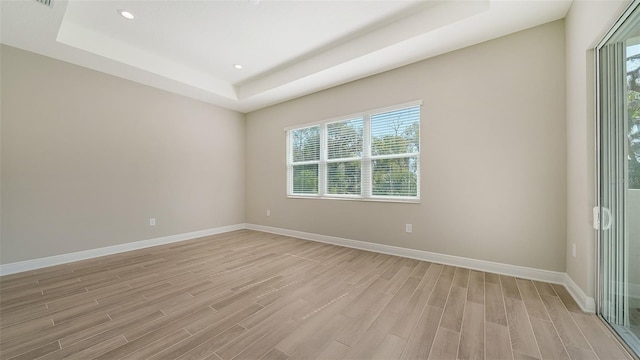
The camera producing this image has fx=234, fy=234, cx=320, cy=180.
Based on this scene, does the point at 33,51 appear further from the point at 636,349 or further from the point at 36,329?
the point at 636,349

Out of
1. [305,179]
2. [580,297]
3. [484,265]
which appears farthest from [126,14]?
[580,297]

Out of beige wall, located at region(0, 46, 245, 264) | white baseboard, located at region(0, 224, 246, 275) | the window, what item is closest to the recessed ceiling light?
beige wall, located at region(0, 46, 245, 264)

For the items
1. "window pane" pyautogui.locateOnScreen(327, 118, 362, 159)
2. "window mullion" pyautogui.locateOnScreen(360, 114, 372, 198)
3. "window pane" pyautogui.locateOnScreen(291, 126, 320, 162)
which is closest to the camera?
"window mullion" pyautogui.locateOnScreen(360, 114, 372, 198)

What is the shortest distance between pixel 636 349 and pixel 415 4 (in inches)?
128

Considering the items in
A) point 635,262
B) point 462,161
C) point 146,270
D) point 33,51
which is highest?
point 33,51

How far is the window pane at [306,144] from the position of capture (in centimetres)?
450

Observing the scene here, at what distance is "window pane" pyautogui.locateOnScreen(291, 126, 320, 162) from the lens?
4496 millimetres

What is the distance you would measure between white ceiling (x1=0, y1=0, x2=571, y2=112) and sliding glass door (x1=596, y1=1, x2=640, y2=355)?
958mm

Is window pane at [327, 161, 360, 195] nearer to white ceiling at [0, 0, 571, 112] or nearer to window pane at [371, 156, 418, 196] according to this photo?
window pane at [371, 156, 418, 196]

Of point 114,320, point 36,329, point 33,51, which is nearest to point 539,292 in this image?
point 114,320

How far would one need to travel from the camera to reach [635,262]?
60.8 inches

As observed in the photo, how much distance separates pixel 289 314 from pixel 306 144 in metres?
3.29

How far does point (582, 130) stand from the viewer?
6.56 ft

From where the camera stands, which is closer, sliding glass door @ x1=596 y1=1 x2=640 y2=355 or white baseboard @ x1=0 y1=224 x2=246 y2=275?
sliding glass door @ x1=596 y1=1 x2=640 y2=355
